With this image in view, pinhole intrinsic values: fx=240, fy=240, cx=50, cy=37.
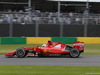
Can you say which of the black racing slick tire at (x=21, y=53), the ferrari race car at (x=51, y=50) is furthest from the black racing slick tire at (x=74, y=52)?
the black racing slick tire at (x=21, y=53)

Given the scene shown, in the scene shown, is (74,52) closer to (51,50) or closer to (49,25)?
(51,50)

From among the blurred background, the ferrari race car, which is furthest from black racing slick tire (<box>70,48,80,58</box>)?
the blurred background

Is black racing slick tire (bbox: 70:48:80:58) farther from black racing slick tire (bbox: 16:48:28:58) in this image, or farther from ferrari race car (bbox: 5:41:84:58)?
black racing slick tire (bbox: 16:48:28:58)

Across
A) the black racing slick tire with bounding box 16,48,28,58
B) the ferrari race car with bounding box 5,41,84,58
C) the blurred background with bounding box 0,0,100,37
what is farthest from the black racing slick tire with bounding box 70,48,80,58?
the blurred background with bounding box 0,0,100,37

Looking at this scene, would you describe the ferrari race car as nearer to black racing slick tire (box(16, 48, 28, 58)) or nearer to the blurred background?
black racing slick tire (box(16, 48, 28, 58))

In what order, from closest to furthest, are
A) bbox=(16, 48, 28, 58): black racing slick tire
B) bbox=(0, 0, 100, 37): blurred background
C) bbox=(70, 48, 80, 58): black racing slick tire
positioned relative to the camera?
bbox=(70, 48, 80, 58): black racing slick tire → bbox=(16, 48, 28, 58): black racing slick tire → bbox=(0, 0, 100, 37): blurred background

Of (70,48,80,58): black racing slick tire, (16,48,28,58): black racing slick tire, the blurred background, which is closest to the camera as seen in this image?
(70,48,80,58): black racing slick tire

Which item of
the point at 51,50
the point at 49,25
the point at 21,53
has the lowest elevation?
the point at 21,53

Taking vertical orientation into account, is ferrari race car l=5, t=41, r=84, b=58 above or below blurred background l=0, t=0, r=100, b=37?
below

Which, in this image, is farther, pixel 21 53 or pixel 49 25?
pixel 49 25

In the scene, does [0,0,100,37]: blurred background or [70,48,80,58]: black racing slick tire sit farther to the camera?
[0,0,100,37]: blurred background

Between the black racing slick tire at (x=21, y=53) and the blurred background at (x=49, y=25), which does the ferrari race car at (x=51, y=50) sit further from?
the blurred background at (x=49, y=25)

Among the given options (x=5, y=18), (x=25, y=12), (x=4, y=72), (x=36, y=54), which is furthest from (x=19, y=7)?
(x=4, y=72)

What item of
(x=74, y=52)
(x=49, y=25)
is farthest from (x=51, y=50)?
(x=49, y=25)
